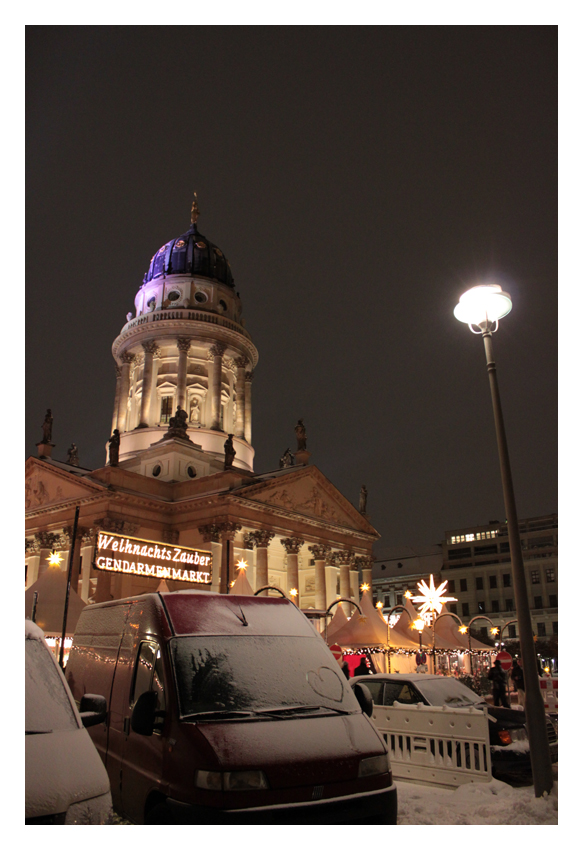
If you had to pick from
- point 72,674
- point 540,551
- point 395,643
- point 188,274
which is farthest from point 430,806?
point 540,551

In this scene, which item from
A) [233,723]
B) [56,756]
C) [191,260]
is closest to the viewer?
[56,756]

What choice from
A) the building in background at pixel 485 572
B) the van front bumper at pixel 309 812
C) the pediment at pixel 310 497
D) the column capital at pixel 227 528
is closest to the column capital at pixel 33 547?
the column capital at pixel 227 528

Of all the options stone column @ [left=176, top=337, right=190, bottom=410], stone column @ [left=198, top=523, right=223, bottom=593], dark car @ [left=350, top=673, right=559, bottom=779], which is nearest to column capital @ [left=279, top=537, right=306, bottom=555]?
stone column @ [left=198, top=523, right=223, bottom=593]

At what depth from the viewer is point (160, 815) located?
5.94 meters

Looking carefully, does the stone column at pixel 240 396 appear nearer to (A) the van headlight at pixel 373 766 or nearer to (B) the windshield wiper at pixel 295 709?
(B) the windshield wiper at pixel 295 709

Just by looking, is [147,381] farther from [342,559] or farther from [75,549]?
[342,559]

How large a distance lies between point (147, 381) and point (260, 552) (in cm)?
2217

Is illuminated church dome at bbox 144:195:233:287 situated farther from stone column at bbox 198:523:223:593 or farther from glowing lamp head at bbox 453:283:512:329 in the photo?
glowing lamp head at bbox 453:283:512:329

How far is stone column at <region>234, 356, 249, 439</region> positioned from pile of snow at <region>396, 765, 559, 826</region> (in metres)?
52.0

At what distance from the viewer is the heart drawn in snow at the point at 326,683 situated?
6906 mm

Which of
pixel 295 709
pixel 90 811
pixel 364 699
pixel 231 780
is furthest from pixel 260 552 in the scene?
pixel 90 811

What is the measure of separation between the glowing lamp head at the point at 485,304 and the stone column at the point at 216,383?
4757 cm

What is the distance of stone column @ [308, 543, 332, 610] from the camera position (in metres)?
46.3

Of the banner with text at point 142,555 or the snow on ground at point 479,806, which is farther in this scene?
the banner with text at point 142,555
